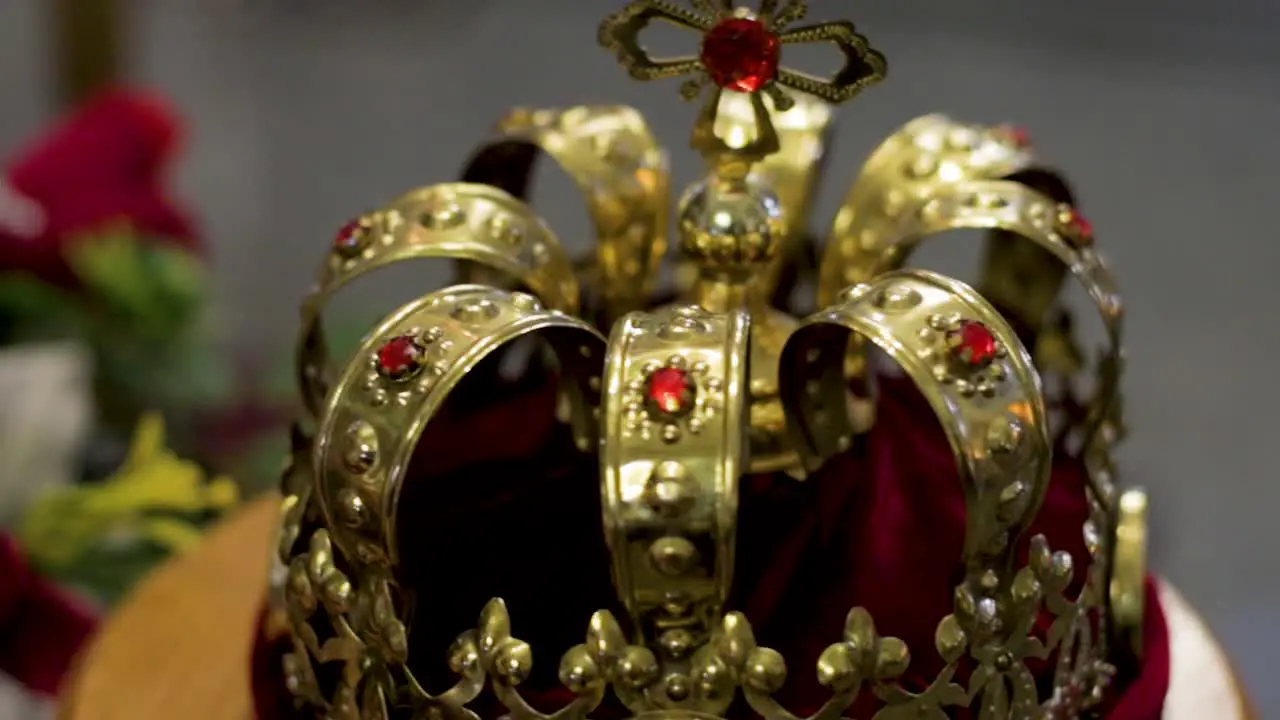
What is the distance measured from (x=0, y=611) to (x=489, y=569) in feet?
1.13

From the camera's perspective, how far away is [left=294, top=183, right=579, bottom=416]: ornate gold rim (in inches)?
22.9

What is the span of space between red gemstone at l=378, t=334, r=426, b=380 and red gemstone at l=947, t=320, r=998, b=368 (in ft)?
0.60

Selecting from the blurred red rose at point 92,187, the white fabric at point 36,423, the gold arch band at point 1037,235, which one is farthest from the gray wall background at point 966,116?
the gold arch band at point 1037,235

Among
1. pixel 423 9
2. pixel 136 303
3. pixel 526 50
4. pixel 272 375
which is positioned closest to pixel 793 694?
pixel 136 303

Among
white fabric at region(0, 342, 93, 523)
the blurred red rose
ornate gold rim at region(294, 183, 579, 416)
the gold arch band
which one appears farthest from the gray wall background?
ornate gold rim at region(294, 183, 579, 416)

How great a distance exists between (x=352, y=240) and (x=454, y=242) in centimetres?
5

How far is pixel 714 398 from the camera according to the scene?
469mm

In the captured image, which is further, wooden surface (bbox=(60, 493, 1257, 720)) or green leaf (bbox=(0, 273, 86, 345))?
green leaf (bbox=(0, 273, 86, 345))

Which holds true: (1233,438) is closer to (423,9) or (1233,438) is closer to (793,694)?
(793,694)

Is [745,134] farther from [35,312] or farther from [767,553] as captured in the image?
[35,312]

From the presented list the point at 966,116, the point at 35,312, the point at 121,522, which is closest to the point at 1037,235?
the point at 121,522

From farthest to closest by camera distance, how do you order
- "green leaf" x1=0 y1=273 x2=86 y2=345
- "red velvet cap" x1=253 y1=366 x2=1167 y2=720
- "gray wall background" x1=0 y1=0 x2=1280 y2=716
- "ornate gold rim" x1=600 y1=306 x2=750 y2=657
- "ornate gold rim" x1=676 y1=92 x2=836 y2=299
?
"gray wall background" x1=0 y1=0 x2=1280 y2=716, "green leaf" x1=0 y1=273 x2=86 y2=345, "ornate gold rim" x1=676 y1=92 x2=836 y2=299, "red velvet cap" x1=253 y1=366 x2=1167 y2=720, "ornate gold rim" x1=600 y1=306 x2=750 y2=657

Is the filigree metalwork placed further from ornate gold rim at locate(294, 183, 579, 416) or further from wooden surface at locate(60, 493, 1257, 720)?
wooden surface at locate(60, 493, 1257, 720)

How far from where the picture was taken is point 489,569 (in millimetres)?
588
